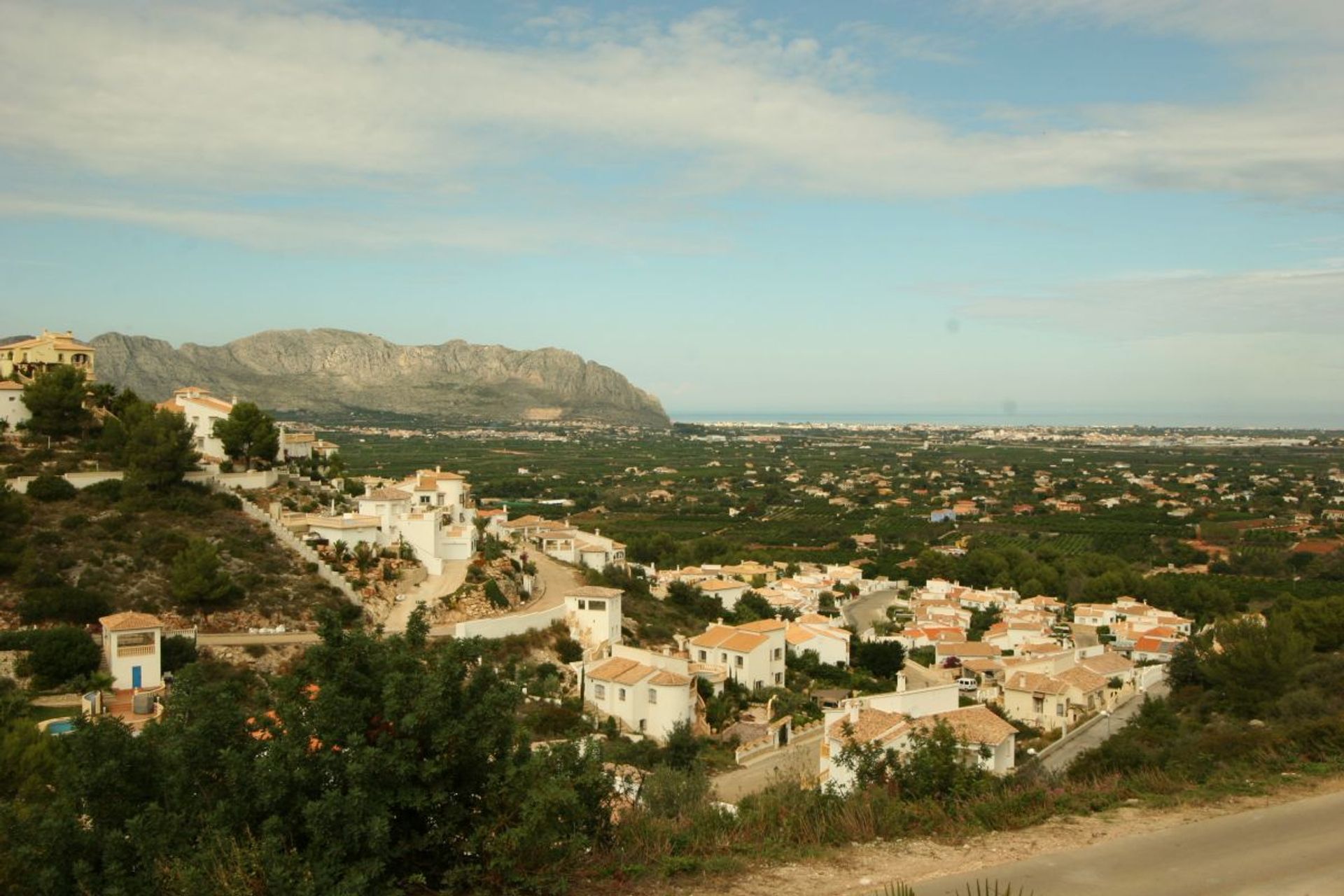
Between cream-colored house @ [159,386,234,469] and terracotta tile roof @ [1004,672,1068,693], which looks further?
cream-colored house @ [159,386,234,469]

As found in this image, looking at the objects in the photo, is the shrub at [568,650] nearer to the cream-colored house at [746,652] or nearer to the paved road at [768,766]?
the cream-colored house at [746,652]

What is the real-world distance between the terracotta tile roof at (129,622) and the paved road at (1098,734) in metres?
15.6

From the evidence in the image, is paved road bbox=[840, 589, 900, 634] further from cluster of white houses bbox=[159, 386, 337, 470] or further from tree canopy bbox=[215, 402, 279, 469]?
cluster of white houses bbox=[159, 386, 337, 470]

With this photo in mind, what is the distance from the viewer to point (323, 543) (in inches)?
954

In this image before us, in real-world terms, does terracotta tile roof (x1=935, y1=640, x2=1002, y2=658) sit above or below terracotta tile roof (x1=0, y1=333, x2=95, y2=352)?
below

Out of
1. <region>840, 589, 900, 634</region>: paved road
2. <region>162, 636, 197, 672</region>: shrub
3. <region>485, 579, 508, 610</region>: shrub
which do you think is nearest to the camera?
<region>162, 636, 197, 672</region>: shrub

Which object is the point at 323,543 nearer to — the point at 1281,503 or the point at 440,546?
the point at 440,546

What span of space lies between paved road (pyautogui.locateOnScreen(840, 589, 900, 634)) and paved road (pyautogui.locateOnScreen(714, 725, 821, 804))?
1390 cm

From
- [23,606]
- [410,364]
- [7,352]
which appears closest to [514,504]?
[7,352]

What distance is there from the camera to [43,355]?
32156mm

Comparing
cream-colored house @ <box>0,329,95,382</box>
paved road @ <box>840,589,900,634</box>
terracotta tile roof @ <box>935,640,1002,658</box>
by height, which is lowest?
paved road @ <box>840,589,900,634</box>

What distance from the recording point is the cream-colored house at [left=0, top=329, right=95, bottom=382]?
3088 cm

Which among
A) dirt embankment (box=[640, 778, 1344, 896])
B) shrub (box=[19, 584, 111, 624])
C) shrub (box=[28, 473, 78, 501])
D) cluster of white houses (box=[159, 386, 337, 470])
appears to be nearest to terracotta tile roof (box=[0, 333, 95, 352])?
cluster of white houses (box=[159, 386, 337, 470])

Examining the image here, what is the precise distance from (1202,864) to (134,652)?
17019mm
